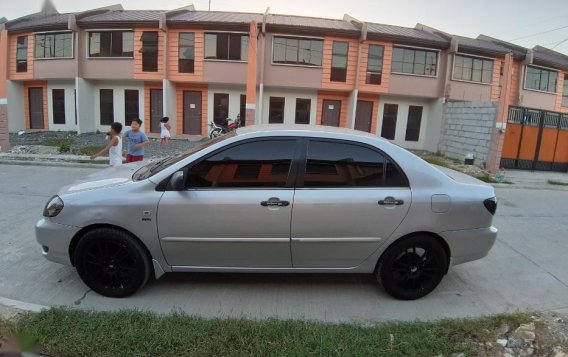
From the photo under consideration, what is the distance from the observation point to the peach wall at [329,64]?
62.2 ft

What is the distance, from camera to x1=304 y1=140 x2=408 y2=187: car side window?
3.37 m

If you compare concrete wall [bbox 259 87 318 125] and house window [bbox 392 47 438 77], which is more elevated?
house window [bbox 392 47 438 77]

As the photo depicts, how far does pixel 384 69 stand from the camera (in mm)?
19281

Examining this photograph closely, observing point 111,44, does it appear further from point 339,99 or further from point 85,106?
point 339,99

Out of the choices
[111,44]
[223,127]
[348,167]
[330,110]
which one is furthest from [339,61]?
[348,167]

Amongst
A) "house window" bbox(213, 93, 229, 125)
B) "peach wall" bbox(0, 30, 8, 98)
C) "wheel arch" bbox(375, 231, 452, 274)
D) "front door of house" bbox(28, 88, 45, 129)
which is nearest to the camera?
"wheel arch" bbox(375, 231, 452, 274)

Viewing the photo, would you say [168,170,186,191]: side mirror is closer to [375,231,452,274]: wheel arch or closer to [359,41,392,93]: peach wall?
[375,231,452,274]: wheel arch

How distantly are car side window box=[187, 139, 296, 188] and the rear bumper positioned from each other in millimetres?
1628

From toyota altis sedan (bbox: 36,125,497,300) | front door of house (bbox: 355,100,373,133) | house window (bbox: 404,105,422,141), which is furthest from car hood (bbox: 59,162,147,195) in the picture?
house window (bbox: 404,105,422,141)

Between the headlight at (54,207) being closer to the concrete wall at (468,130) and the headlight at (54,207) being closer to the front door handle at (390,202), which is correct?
the front door handle at (390,202)

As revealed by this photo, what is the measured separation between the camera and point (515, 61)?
21500 millimetres

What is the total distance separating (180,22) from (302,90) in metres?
7.00

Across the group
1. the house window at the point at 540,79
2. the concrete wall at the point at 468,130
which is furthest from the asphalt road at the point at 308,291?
the house window at the point at 540,79

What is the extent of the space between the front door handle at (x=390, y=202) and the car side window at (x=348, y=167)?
0.46ft
